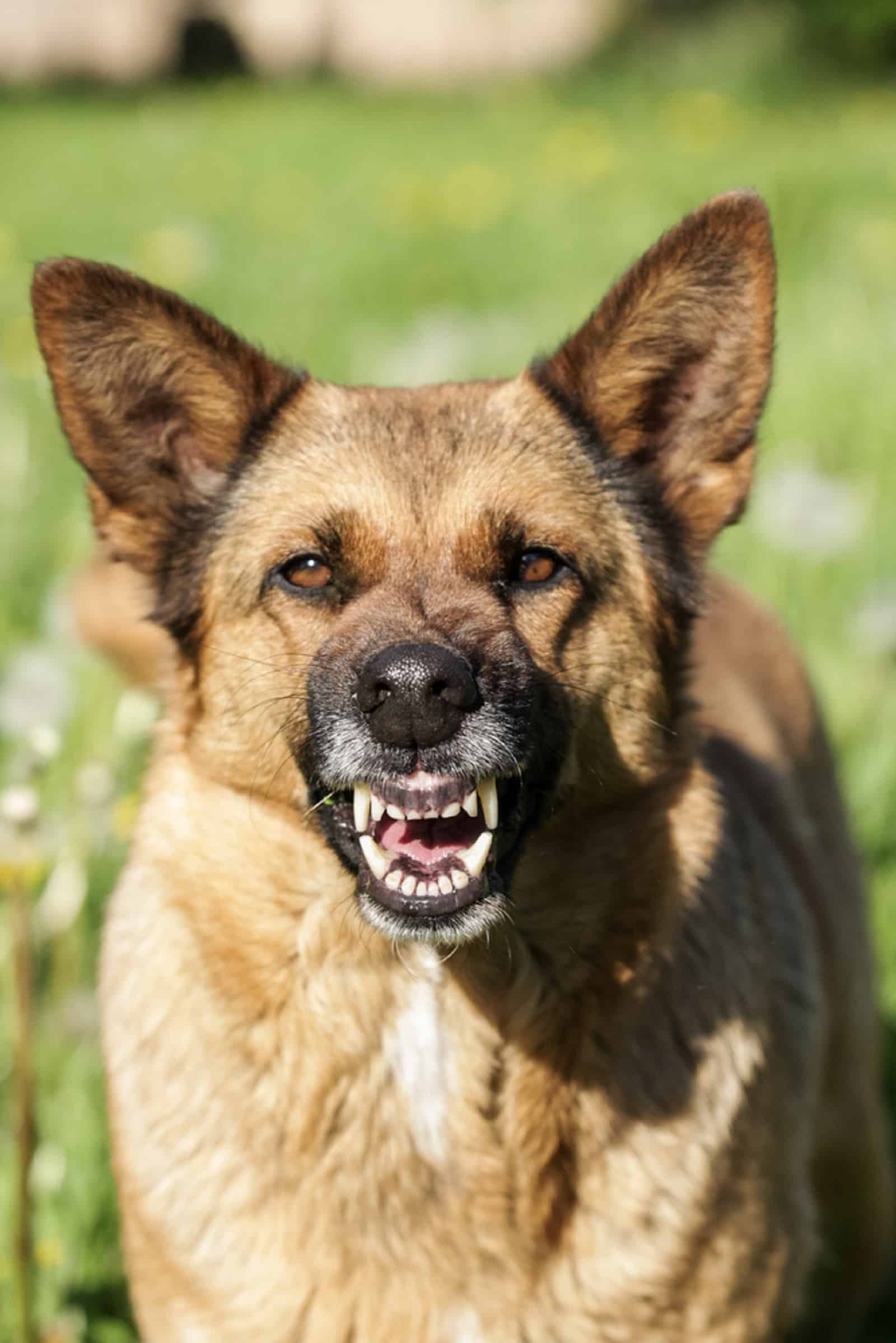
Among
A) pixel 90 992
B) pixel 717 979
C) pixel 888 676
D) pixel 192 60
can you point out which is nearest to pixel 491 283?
pixel 888 676

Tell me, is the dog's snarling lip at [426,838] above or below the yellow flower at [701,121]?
below

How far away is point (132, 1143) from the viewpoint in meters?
3.07

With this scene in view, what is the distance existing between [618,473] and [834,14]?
18194 mm

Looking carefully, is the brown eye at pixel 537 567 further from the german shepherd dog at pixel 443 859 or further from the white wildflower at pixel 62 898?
the white wildflower at pixel 62 898

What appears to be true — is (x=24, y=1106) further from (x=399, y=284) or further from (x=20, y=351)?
(x=399, y=284)

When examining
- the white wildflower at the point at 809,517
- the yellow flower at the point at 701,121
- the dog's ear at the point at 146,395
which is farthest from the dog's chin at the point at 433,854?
the yellow flower at the point at 701,121

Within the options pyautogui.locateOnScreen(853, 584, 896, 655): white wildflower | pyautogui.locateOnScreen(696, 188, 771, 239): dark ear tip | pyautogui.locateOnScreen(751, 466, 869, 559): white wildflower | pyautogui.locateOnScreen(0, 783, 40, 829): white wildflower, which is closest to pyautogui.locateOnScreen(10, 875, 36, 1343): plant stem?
pyautogui.locateOnScreen(0, 783, 40, 829): white wildflower

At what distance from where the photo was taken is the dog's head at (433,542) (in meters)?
2.75

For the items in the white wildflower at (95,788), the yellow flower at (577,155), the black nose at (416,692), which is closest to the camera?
the black nose at (416,692)

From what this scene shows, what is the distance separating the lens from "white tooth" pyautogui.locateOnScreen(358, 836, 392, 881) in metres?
2.77

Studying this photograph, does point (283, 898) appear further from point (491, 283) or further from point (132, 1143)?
point (491, 283)

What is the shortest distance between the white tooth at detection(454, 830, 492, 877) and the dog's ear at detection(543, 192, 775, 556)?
2.84 feet

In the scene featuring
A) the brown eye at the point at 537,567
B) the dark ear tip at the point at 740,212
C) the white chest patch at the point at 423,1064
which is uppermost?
the dark ear tip at the point at 740,212

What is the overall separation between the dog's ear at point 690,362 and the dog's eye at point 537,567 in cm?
36
